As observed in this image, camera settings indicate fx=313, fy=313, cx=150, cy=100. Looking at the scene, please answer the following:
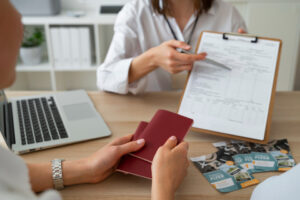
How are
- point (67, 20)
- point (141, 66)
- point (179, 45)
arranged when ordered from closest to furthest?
point (179, 45) < point (141, 66) < point (67, 20)

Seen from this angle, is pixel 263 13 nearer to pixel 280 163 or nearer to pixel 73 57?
pixel 73 57

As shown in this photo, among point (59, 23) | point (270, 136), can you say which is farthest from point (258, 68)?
point (59, 23)

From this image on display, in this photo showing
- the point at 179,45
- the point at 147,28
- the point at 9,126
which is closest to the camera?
the point at 9,126

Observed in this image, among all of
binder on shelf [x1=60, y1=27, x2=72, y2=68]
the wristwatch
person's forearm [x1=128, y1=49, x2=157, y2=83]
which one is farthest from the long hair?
binder on shelf [x1=60, y1=27, x2=72, y2=68]

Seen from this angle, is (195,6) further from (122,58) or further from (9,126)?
(9,126)

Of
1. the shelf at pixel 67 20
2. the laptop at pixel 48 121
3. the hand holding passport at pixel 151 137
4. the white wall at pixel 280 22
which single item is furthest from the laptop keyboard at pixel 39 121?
the white wall at pixel 280 22

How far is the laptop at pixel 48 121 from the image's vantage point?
3.18ft

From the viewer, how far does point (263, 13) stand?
7.91 ft

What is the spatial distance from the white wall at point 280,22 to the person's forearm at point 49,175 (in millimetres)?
2034

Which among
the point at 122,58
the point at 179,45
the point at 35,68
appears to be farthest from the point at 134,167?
the point at 35,68

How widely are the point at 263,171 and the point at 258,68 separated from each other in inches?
15.1

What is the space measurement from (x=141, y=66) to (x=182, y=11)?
0.42 metres

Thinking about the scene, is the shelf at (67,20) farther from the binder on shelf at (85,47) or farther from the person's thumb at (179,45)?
the person's thumb at (179,45)

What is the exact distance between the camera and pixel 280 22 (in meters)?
2.42
